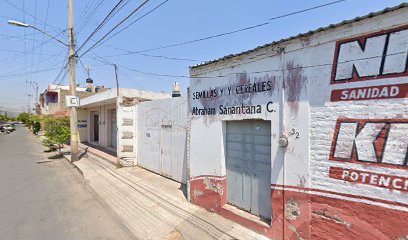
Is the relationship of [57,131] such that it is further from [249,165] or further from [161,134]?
[249,165]

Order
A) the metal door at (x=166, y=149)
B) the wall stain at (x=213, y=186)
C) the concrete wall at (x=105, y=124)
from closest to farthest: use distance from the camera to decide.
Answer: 1. the wall stain at (x=213, y=186)
2. the metal door at (x=166, y=149)
3. the concrete wall at (x=105, y=124)

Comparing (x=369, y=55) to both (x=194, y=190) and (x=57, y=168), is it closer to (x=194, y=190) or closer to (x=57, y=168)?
(x=194, y=190)

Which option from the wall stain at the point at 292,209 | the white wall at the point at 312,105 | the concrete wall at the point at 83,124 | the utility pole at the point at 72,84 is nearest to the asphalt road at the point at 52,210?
the utility pole at the point at 72,84

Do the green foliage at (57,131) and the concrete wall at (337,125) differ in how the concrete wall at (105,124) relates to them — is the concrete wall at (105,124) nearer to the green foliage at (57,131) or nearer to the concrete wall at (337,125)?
the green foliage at (57,131)

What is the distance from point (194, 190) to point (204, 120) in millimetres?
1891

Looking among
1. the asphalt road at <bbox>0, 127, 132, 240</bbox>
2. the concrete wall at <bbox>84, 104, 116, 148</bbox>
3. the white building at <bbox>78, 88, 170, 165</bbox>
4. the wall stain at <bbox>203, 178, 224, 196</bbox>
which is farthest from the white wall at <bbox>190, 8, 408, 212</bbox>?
the concrete wall at <bbox>84, 104, 116, 148</bbox>

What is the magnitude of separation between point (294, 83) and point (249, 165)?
2.00 m

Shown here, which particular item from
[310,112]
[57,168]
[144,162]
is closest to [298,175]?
[310,112]

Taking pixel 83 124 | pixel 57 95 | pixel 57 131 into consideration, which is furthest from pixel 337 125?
→ pixel 57 95

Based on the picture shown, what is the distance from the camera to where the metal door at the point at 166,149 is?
7945mm

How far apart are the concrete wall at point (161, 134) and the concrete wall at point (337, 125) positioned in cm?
313

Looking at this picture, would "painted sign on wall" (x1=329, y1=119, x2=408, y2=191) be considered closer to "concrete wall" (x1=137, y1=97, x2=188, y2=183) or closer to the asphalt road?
the asphalt road

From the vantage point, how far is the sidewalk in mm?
4570

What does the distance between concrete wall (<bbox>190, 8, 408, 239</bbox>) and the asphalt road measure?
3352mm
